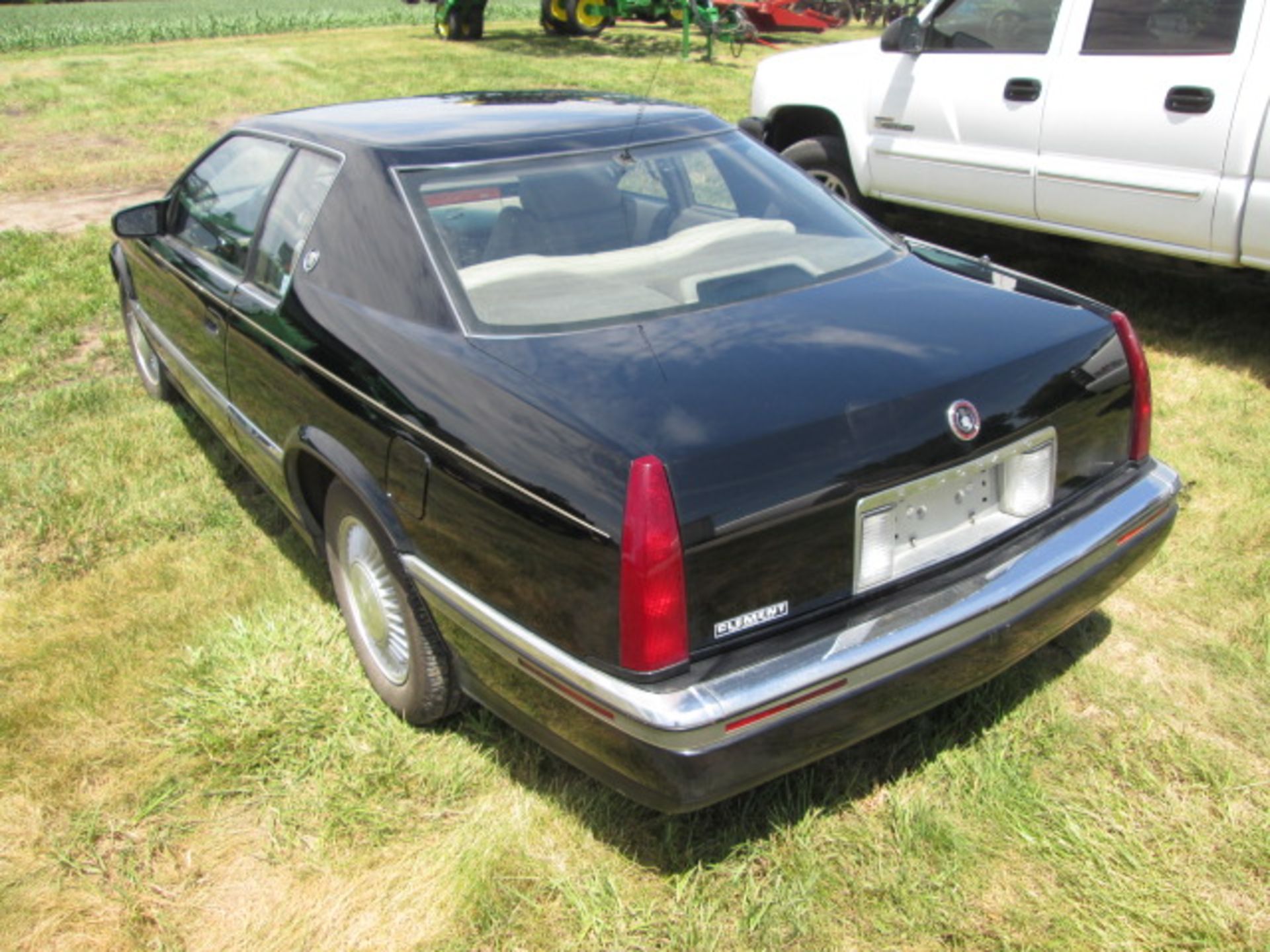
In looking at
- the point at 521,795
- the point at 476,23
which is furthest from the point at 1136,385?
the point at 476,23

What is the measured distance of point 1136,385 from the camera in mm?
2572

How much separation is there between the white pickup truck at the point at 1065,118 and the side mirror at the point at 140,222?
3359 millimetres

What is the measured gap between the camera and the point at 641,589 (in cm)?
186

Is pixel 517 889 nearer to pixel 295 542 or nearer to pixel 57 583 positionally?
pixel 295 542

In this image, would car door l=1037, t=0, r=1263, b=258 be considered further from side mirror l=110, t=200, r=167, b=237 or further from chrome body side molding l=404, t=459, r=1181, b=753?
side mirror l=110, t=200, r=167, b=237

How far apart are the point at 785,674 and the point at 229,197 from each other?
2.69 meters

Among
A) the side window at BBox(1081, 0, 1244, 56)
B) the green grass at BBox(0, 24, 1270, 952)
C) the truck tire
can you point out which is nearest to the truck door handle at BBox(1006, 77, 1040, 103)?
the side window at BBox(1081, 0, 1244, 56)

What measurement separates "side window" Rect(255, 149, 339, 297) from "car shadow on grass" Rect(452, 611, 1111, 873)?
1351mm

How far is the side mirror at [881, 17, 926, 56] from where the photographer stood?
18.6ft

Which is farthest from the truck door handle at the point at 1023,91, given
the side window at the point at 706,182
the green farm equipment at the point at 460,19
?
the green farm equipment at the point at 460,19

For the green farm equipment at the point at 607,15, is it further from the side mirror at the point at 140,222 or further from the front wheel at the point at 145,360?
the side mirror at the point at 140,222

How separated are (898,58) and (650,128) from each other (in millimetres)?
3392

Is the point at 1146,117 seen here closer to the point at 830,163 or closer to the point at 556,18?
the point at 830,163

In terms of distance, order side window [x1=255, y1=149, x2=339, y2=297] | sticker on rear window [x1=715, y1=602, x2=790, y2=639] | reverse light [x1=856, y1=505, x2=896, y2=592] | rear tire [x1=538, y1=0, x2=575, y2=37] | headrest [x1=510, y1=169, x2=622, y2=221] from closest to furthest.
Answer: sticker on rear window [x1=715, y1=602, x2=790, y2=639] < reverse light [x1=856, y1=505, x2=896, y2=592] < headrest [x1=510, y1=169, x2=622, y2=221] < side window [x1=255, y1=149, x2=339, y2=297] < rear tire [x1=538, y1=0, x2=575, y2=37]
